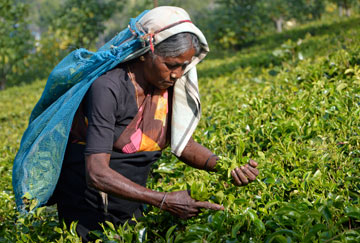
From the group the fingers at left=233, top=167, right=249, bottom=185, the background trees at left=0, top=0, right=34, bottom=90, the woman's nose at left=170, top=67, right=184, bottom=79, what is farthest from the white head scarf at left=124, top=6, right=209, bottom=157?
the background trees at left=0, top=0, right=34, bottom=90

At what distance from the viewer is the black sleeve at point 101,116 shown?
2.17 meters

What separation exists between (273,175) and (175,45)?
0.86m

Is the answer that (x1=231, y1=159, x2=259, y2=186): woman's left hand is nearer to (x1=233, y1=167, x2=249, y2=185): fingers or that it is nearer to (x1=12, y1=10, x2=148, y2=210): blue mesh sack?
(x1=233, y1=167, x2=249, y2=185): fingers

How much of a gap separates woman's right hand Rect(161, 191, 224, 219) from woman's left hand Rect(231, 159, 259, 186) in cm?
19

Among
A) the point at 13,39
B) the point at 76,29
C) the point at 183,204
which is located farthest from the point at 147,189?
the point at 76,29

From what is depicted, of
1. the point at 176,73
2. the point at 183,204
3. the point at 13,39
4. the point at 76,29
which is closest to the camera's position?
the point at 183,204

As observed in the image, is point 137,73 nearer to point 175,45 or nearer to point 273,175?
point 175,45

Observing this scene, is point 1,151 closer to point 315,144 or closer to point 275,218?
point 315,144

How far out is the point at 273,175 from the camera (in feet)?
8.01

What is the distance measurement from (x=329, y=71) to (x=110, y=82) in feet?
9.06

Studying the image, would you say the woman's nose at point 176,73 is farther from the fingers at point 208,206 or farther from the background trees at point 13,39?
the background trees at point 13,39

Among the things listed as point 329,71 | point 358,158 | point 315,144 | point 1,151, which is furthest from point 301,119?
point 1,151

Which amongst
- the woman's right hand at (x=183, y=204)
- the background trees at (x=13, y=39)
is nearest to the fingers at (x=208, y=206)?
the woman's right hand at (x=183, y=204)

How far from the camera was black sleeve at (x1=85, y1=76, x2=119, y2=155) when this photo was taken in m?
2.17
